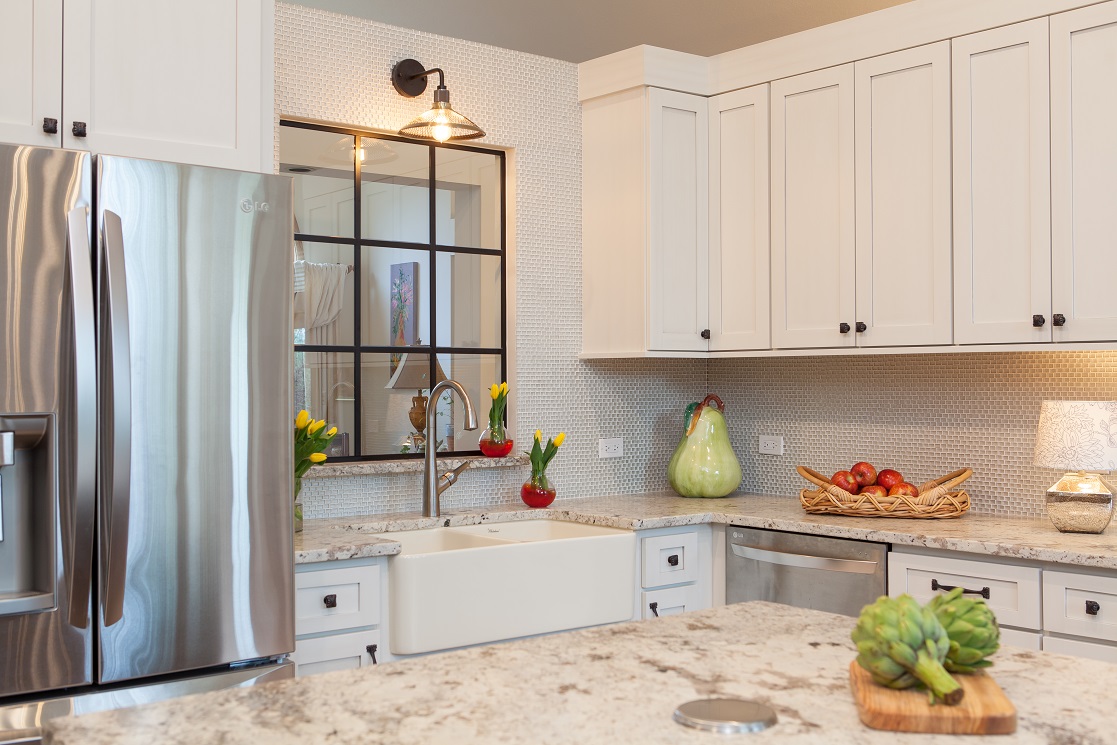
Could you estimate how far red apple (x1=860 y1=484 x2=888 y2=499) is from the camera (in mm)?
3201

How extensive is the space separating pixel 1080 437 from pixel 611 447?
1.64 meters

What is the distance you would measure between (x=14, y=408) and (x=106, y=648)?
19.5 inches

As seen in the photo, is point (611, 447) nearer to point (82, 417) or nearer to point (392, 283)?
point (392, 283)

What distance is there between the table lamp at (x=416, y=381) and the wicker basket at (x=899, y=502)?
1.25 m

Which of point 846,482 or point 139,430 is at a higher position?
point 139,430

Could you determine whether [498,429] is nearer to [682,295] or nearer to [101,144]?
[682,295]

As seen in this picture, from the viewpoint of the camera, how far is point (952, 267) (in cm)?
304

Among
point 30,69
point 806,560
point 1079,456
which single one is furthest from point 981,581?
point 30,69

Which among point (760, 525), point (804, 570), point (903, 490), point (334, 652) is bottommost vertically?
point (334, 652)

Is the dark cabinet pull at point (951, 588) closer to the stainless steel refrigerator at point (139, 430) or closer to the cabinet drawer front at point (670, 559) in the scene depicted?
the cabinet drawer front at point (670, 559)

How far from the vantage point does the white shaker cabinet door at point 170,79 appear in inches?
88.9

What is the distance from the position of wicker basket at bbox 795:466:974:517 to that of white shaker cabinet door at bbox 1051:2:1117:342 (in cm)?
57

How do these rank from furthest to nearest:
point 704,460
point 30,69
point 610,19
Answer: point 610,19 < point 704,460 < point 30,69

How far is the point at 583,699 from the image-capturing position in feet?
4.02
